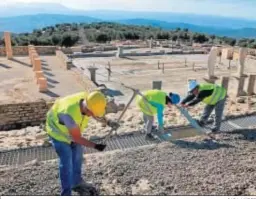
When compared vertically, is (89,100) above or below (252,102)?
above

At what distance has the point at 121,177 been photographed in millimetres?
4625

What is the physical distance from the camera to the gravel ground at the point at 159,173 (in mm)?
4312

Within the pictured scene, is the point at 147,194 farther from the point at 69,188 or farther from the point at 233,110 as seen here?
the point at 233,110

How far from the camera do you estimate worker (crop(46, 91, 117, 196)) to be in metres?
3.76

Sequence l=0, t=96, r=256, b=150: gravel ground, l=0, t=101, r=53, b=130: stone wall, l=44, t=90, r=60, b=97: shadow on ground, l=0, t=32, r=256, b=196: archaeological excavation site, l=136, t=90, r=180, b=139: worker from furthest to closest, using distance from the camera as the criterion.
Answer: l=44, t=90, r=60, b=97: shadow on ground, l=0, t=101, r=53, b=130: stone wall, l=0, t=96, r=256, b=150: gravel ground, l=136, t=90, r=180, b=139: worker, l=0, t=32, r=256, b=196: archaeological excavation site

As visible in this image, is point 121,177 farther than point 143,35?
No

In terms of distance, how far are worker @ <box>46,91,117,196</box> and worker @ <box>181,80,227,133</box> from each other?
269cm

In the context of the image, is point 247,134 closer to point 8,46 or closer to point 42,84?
point 42,84

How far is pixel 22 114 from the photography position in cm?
952

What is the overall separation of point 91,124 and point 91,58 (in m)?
12.6

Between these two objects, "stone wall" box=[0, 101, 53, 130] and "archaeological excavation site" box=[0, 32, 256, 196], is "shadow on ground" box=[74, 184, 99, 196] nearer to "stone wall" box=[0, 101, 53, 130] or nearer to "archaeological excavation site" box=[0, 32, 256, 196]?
"archaeological excavation site" box=[0, 32, 256, 196]

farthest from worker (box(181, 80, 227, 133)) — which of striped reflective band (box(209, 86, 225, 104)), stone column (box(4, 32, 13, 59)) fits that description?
stone column (box(4, 32, 13, 59))

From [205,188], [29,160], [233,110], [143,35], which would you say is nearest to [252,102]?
[233,110]

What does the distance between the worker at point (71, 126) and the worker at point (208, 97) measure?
2695 mm
